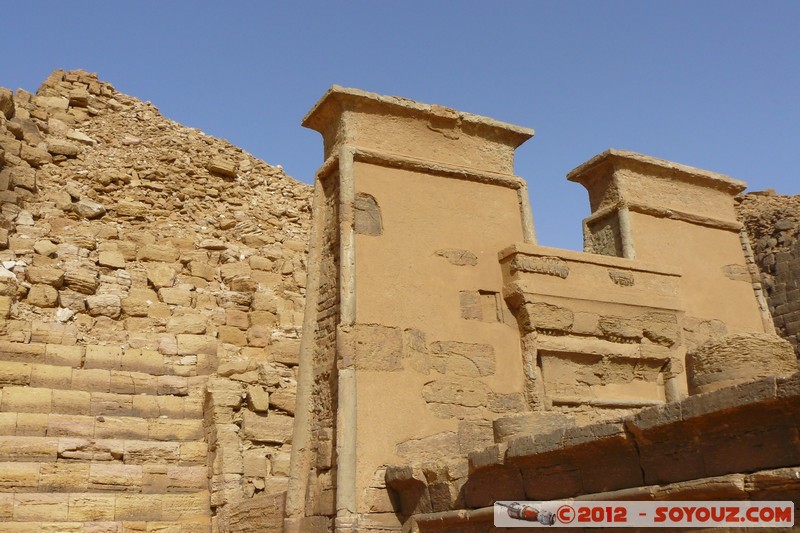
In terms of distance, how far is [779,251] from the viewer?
17.5 m

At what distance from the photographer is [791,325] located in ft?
53.5

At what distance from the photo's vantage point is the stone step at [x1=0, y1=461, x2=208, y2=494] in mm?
7696

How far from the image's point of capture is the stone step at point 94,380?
902 cm

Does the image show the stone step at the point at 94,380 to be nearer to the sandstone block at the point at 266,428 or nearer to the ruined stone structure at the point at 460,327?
the sandstone block at the point at 266,428

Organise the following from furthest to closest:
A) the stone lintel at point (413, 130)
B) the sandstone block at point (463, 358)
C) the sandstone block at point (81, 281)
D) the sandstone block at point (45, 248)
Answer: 1. the sandstone block at point (45, 248)
2. the sandstone block at point (81, 281)
3. the stone lintel at point (413, 130)
4. the sandstone block at point (463, 358)

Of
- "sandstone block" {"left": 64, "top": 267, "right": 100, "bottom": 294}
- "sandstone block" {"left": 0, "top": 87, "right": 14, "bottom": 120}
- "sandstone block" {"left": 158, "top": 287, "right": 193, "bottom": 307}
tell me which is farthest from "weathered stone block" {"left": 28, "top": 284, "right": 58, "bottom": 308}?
"sandstone block" {"left": 0, "top": 87, "right": 14, "bottom": 120}

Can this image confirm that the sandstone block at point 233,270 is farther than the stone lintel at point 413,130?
Yes

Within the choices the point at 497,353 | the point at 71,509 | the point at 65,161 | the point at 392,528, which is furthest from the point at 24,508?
the point at 65,161

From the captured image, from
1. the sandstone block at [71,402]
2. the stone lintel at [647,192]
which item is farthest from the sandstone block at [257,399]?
the stone lintel at [647,192]

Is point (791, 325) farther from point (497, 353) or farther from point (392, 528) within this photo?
point (392, 528)

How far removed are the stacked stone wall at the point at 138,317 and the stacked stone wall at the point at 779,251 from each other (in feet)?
33.3

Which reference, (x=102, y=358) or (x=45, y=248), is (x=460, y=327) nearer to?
(x=102, y=358)

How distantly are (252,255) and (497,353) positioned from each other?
780 centimetres

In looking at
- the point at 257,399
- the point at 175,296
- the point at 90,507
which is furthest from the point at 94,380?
the point at 175,296
